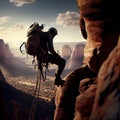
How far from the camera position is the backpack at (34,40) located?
12.1m

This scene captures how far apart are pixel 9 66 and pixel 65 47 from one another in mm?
47559

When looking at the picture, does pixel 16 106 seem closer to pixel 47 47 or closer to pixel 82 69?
pixel 82 69

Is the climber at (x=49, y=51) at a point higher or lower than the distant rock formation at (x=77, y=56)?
higher

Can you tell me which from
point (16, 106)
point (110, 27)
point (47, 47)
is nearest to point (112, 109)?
point (47, 47)

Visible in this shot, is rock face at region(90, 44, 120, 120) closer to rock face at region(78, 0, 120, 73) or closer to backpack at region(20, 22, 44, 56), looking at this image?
backpack at region(20, 22, 44, 56)

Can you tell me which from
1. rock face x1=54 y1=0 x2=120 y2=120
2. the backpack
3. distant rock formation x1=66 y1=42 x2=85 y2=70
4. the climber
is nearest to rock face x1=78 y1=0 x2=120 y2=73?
rock face x1=54 y1=0 x2=120 y2=120

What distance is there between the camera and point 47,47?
1252 cm

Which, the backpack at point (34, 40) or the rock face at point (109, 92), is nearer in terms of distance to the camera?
the rock face at point (109, 92)

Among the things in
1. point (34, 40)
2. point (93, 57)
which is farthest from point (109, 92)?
point (93, 57)

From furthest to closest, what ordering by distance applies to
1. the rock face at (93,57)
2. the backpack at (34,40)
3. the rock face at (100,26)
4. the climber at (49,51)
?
the rock face at (100,26) < the climber at (49,51) < the backpack at (34,40) < the rock face at (93,57)

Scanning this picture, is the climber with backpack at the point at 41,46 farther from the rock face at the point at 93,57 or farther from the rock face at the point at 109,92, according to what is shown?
the rock face at the point at 109,92

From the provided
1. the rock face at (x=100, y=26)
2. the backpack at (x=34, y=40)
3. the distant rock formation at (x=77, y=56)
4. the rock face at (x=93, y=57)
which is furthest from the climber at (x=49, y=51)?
the distant rock formation at (x=77, y=56)

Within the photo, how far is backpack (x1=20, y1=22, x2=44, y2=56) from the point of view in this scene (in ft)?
39.6

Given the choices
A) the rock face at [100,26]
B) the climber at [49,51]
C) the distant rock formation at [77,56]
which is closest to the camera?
the climber at [49,51]
